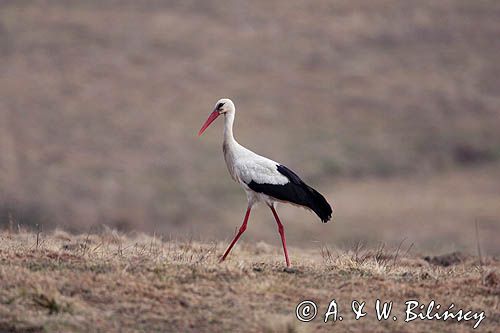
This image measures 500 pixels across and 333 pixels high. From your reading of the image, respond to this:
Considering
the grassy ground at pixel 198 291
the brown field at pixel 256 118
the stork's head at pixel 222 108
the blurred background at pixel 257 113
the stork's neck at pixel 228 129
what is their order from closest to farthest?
the grassy ground at pixel 198 291 → the stork's neck at pixel 228 129 → the stork's head at pixel 222 108 → the brown field at pixel 256 118 → the blurred background at pixel 257 113

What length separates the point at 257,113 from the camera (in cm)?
3703

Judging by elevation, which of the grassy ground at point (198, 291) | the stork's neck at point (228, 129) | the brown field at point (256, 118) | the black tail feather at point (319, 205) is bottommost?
the grassy ground at point (198, 291)

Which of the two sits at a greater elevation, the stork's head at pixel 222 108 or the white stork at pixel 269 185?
the stork's head at pixel 222 108

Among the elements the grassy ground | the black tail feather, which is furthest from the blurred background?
the grassy ground

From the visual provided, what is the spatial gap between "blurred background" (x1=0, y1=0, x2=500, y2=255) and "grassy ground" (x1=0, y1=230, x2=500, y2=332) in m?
15.0

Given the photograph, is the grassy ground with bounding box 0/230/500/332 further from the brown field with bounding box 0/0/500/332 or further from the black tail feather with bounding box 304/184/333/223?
the brown field with bounding box 0/0/500/332

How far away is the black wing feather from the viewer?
11.7 metres

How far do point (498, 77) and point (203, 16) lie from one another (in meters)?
13.1

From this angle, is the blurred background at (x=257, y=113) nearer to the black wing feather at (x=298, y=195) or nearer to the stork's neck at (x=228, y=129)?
the stork's neck at (x=228, y=129)

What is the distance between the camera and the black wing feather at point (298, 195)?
11.7 meters

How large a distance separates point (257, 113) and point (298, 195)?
2541 centimetres

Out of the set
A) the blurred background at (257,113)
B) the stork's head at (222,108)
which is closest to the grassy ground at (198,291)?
the stork's head at (222,108)

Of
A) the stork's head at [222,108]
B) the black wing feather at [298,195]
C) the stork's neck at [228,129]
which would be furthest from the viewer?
the stork's head at [222,108]

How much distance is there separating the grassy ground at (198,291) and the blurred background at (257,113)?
A: 590 inches
